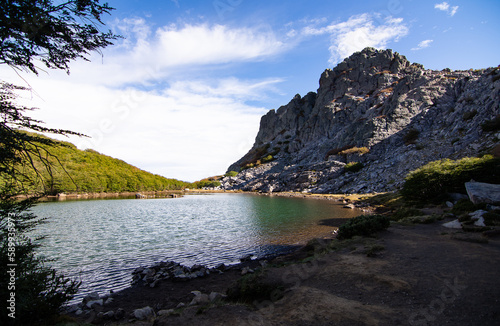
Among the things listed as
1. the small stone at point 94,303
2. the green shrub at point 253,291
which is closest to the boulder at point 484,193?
the green shrub at point 253,291

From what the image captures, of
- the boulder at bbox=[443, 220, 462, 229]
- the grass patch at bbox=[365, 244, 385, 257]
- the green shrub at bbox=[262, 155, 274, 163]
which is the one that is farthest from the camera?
the green shrub at bbox=[262, 155, 274, 163]

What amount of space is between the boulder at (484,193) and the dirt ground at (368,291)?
7.51 metres

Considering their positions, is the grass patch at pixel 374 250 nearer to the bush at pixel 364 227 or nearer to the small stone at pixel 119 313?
the bush at pixel 364 227

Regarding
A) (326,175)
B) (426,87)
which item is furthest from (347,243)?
(426,87)

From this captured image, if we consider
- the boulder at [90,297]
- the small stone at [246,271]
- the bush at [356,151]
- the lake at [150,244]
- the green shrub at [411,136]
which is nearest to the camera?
the boulder at [90,297]

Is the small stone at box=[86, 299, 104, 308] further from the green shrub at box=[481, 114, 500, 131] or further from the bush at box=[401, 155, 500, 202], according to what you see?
the green shrub at box=[481, 114, 500, 131]

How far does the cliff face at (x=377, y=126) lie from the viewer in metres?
51.4

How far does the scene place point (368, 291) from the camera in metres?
7.80

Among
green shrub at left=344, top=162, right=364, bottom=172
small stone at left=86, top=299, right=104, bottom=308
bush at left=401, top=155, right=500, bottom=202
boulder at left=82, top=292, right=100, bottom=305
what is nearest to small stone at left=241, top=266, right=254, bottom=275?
small stone at left=86, top=299, right=104, bottom=308

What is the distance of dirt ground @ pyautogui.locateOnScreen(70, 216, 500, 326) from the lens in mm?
6084

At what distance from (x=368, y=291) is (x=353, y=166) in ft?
221

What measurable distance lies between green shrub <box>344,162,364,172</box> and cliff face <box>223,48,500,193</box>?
1.48 m

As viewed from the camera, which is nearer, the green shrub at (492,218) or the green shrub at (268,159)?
the green shrub at (492,218)

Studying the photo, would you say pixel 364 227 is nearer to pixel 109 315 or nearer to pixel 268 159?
pixel 109 315
